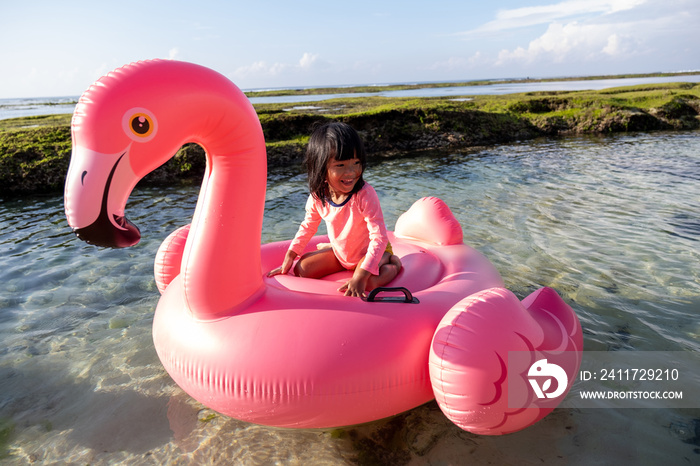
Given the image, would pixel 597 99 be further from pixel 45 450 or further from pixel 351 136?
pixel 45 450

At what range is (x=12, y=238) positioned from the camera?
5.30 m

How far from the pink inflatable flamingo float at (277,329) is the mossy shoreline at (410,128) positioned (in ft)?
16.8

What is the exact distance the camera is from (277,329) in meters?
2.03

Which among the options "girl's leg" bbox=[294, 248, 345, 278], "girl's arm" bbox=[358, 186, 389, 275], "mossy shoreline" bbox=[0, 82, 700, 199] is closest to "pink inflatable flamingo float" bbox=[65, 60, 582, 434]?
"girl's arm" bbox=[358, 186, 389, 275]

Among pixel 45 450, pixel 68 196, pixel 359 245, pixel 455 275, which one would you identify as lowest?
pixel 45 450

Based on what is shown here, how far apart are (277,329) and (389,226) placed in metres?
3.75

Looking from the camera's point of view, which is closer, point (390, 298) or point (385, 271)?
point (390, 298)

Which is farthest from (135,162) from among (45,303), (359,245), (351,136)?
(45,303)

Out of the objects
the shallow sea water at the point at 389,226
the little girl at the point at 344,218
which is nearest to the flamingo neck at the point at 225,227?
the little girl at the point at 344,218

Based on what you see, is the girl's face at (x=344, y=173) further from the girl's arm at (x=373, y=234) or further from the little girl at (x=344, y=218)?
the girl's arm at (x=373, y=234)

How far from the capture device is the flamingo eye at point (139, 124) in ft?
5.37

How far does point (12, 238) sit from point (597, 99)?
14.5 meters

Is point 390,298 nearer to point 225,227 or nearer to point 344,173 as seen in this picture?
point 344,173

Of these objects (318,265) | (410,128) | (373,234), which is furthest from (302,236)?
(410,128)
